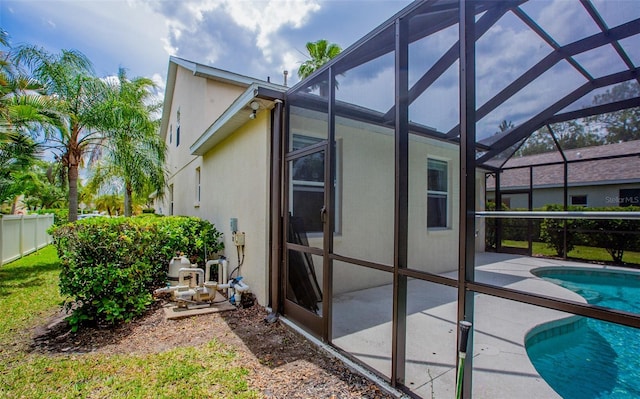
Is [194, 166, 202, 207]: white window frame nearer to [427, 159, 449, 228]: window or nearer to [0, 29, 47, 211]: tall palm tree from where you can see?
[0, 29, 47, 211]: tall palm tree

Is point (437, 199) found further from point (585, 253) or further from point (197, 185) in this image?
point (197, 185)

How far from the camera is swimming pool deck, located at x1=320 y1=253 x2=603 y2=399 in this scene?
2963 millimetres

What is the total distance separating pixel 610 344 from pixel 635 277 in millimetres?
3246

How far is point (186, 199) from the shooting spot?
1178 cm

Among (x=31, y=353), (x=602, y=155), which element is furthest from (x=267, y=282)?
(x=602, y=155)

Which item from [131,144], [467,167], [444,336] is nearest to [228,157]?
[444,336]

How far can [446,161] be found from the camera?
19.0 feet

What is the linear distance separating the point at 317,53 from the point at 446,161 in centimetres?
1110

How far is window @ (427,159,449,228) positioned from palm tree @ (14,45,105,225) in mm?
9971

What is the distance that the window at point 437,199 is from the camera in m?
6.20

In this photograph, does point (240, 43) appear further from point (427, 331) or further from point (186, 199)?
point (427, 331)

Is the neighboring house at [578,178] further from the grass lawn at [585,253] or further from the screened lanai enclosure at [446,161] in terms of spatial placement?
the grass lawn at [585,253]

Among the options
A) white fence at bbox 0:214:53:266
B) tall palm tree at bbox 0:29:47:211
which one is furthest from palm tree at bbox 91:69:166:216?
white fence at bbox 0:214:53:266

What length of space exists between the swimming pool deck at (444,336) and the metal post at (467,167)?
870 millimetres
